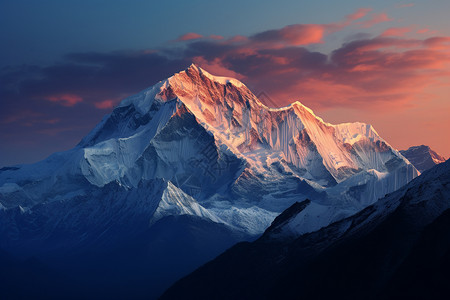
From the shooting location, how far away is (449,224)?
168 meters

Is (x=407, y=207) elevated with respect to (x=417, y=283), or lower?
elevated

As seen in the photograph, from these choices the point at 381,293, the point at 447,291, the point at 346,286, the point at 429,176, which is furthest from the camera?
the point at 429,176

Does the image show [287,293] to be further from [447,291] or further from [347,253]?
[447,291]

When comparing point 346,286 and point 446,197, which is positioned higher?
point 446,197

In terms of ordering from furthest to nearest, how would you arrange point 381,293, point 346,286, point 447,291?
1. point 346,286
2. point 381,293
3. point 447,291

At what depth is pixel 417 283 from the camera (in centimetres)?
15775

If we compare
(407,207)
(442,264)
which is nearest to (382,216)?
(407,207)

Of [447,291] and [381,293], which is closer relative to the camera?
[447,291]

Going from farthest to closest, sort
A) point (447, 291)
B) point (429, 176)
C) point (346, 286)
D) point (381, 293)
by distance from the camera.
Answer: point (429, 176) → point (346, 286) → point (381, 293) → point (447, 291)

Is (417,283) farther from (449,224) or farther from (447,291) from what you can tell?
(449,224)

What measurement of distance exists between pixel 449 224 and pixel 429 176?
27960 mm

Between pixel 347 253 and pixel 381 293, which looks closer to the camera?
pixel 381 293

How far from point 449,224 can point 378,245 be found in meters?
19.2

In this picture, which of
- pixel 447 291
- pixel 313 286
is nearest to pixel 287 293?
pixel 313 286
